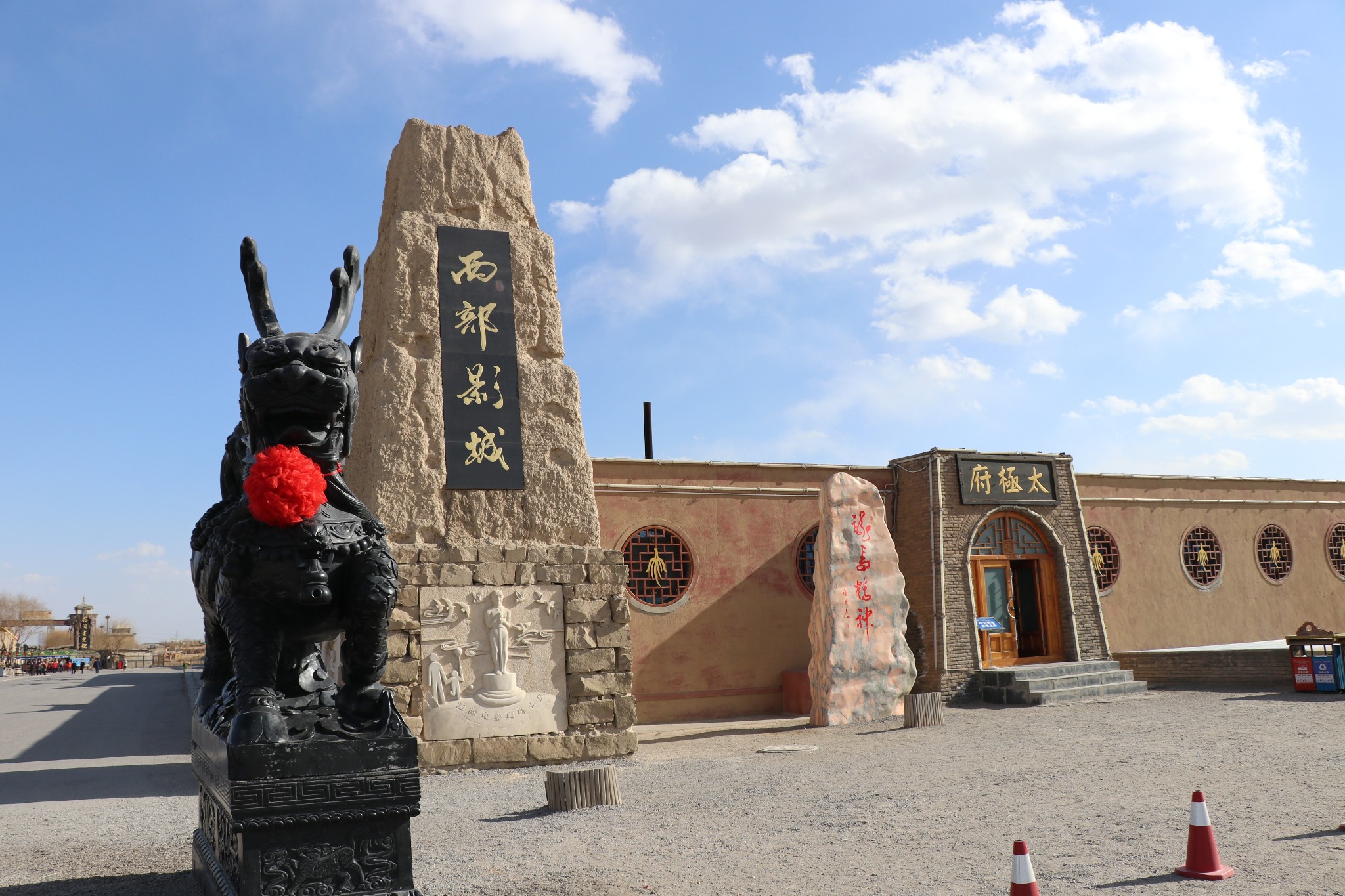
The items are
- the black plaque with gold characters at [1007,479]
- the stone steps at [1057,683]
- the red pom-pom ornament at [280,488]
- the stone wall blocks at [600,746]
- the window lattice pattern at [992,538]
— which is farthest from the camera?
the window lattice pattern at [992,538]

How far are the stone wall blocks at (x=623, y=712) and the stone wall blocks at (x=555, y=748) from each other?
45 cm

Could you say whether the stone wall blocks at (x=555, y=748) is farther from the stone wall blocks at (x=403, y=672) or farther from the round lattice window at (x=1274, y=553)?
the round lattice window at (x=1274, y=553)

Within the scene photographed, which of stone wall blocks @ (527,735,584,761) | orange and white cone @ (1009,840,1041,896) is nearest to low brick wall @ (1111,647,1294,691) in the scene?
stone wall blocks @ (527,735,584,761)

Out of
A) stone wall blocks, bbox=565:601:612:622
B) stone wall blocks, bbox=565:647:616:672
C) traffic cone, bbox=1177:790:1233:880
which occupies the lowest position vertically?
traffic cone, bbox=1177:790:1233:880

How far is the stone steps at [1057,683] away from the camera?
45.7ft

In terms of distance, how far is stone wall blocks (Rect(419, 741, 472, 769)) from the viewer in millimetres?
9172

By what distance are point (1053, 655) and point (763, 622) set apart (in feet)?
16.6

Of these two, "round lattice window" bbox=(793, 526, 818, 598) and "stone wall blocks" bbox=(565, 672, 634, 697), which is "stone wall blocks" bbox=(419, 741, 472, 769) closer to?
"stone wall blocks" bbox=(565, 672, 634, 697)

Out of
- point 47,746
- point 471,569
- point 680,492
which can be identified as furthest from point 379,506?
point 47,746

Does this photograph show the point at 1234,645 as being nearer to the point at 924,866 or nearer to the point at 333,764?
the point at 924,866

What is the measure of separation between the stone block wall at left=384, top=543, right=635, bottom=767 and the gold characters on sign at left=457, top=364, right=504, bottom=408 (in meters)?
1.55

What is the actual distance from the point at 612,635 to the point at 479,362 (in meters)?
3.27

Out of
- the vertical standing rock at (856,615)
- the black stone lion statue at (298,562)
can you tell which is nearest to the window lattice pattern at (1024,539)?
the vertical standing rock at (856,615)

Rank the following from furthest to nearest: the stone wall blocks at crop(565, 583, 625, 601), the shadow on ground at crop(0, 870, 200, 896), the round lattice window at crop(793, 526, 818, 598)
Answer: the round lattice window at crop(793, 526, 818, 598) < the stone wall blocks at crop(565, 583, 625, 601) < the shadow on ground at crop(0, 870, 200, 896)
